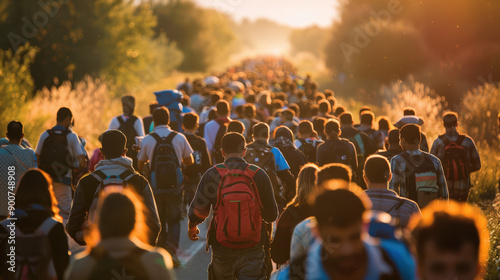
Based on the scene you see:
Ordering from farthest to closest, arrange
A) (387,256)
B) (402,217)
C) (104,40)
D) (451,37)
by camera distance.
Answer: (104,40) < (451,37) < (402,217) < (387,256)

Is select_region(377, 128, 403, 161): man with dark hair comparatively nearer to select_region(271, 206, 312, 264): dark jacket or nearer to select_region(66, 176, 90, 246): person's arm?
select_region(271, 206, 312, 264): dark jacket

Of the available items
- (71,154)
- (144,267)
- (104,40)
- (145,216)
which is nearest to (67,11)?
(104,40)

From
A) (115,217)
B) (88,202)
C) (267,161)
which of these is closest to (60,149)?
(88,202)

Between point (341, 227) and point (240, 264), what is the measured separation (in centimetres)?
273

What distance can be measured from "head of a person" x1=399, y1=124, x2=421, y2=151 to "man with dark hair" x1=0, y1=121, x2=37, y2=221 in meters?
4.40

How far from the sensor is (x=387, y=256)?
262 cm

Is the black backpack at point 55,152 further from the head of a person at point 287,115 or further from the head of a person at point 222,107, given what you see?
the head of a person at point 287,115

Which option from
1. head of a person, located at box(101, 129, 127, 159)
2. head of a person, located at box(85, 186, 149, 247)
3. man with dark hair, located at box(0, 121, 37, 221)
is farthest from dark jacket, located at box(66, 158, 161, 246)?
man with dark hair, located at box(0, 121, 37, 221)

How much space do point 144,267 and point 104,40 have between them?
3007 centimetres

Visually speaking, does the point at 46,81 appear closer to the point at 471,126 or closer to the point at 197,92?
the point at 197,92

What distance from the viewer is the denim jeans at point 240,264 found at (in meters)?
5.14

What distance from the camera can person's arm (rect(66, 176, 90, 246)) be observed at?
4945mm

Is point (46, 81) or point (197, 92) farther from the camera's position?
point (46, 81)

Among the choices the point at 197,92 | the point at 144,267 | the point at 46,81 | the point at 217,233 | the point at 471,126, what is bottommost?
the point at 144,267
